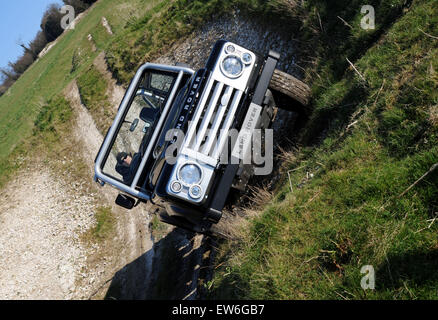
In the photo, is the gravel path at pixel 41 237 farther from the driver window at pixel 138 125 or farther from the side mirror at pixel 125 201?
the driver window at pixel 138 125

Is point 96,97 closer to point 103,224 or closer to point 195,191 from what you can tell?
point 103,224

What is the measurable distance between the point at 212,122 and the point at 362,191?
1947 millimetres

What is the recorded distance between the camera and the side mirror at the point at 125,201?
5219mm

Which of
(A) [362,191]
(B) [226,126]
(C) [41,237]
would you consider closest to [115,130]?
(B) [226,126]

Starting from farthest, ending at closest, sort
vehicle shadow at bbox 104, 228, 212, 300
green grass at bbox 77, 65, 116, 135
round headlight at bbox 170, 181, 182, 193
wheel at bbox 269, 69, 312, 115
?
green grass at bbox 77, 65, 116, 135 < vehicle shadow at bbox 104, 228, 212, 300 < wheel at bbox 269, 69, 312, 115 < round headlight at bbox 170, 181, 182, 193

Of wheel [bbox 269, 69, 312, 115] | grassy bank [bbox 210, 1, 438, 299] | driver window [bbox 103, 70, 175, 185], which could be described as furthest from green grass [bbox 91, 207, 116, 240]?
wheel [bbox 269, 69, 312, 115]

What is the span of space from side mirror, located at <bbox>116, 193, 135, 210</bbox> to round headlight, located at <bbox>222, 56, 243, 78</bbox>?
2304mm

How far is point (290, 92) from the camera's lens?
5.24m

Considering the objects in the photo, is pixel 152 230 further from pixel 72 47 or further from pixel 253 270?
pixel 72 47

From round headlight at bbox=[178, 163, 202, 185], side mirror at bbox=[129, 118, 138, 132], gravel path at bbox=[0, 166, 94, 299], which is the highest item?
side mirror at bbox=[129, 118, 138, 132]

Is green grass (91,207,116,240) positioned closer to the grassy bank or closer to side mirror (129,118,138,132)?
side mirror (129,118,138,132)

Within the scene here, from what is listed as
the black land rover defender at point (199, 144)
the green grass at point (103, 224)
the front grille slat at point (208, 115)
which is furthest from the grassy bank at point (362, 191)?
the green grass at point (103, 224)

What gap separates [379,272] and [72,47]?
84.8 ft

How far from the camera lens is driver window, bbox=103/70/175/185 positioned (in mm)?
5418
